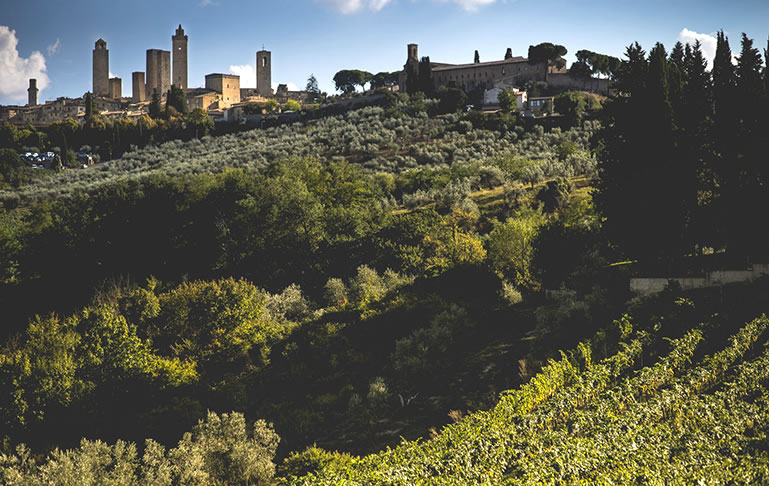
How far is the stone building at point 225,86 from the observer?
476 ft

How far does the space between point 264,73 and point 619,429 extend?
15169 centimetres

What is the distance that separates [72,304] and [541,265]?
27.2 metres

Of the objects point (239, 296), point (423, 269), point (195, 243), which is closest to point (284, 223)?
point (195, 243)

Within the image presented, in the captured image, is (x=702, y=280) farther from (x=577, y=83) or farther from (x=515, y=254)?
(x=577, y=83)

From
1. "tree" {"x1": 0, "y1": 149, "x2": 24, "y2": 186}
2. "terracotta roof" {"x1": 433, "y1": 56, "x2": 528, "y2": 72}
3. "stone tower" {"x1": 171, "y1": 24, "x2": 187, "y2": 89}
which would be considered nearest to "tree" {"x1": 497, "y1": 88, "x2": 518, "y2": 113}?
"terracotta roof" {"x1": 433, "y1": 56, "x2": 528, "y2": 72}

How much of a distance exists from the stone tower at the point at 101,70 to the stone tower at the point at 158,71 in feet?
40.3

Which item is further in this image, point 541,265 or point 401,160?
point 401,160

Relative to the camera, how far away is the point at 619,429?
1361 centimetres

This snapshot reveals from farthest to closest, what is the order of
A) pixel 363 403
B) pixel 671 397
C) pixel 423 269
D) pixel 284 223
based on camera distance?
1. pixel 284 223
2. pixel 423 269
3. pixel 363 403
4. pixel 671 397

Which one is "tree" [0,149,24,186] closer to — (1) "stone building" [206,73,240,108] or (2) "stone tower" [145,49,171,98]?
(1) "stone building" [206,73,240,108]

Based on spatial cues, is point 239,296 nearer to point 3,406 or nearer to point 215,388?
point 215,388

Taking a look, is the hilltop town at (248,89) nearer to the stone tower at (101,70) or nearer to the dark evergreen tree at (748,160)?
the stone tower at (101,70)

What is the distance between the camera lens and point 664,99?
68.6 feet

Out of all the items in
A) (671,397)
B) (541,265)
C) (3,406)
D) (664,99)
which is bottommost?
(3,406)
